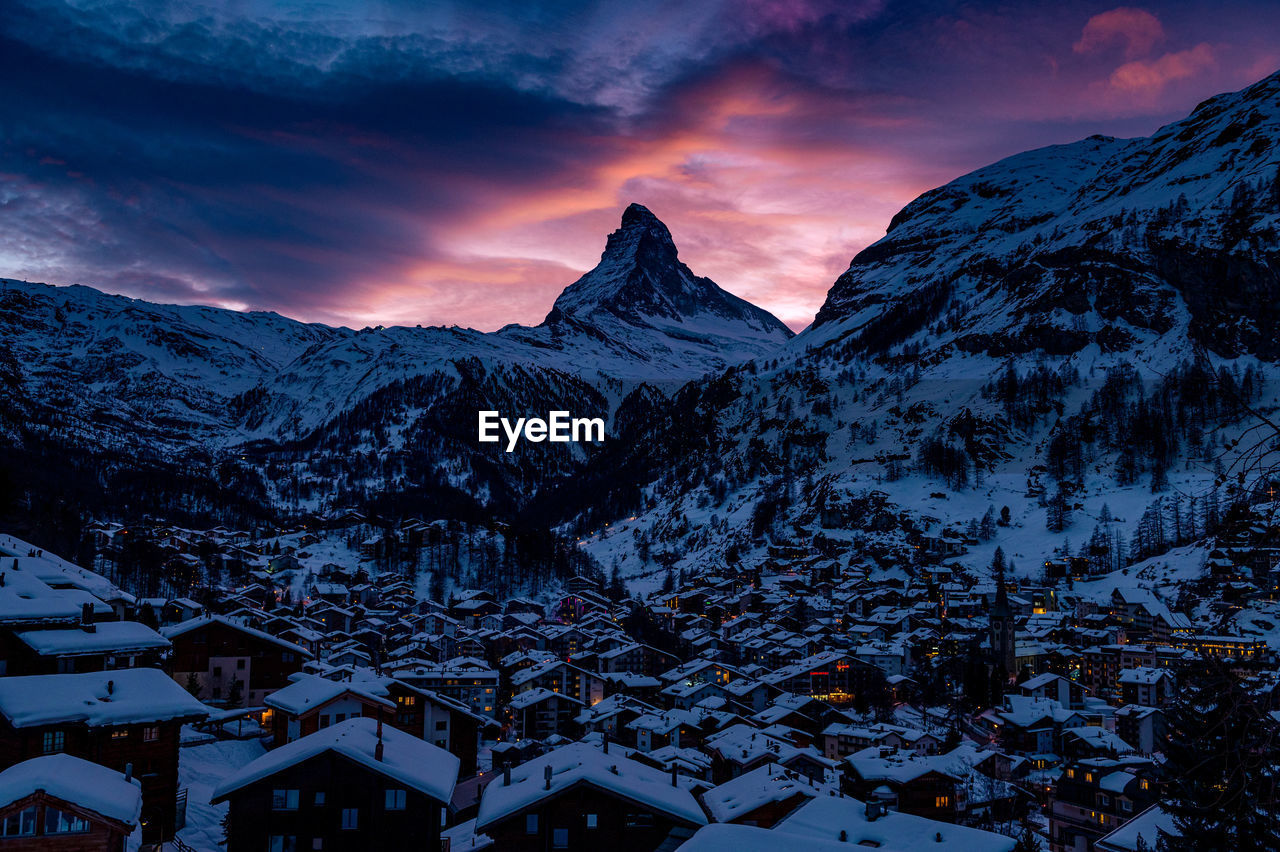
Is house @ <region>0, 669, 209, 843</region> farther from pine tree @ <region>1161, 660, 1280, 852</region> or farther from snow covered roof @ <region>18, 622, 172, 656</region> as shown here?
pine tree @ <region>1161, 660, 1280, 852</region>

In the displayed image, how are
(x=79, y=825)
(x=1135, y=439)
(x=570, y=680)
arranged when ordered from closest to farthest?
(x=79, y=825) → (x=570, y=680) → (x=1135, y=439)

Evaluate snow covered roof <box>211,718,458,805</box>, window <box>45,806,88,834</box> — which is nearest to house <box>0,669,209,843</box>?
snow covered roof <box>211,718,458,805</box>

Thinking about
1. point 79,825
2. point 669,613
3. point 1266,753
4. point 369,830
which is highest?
point 1266,753

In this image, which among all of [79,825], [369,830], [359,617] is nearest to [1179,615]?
[359,617]

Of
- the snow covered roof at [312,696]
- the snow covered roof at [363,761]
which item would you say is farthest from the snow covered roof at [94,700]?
the snow covered roof at [312,696]

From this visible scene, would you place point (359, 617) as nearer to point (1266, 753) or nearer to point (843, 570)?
point (843, 570)

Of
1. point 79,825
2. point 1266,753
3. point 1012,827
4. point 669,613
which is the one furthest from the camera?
point 669,613

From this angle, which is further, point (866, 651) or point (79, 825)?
point (866, 651)
